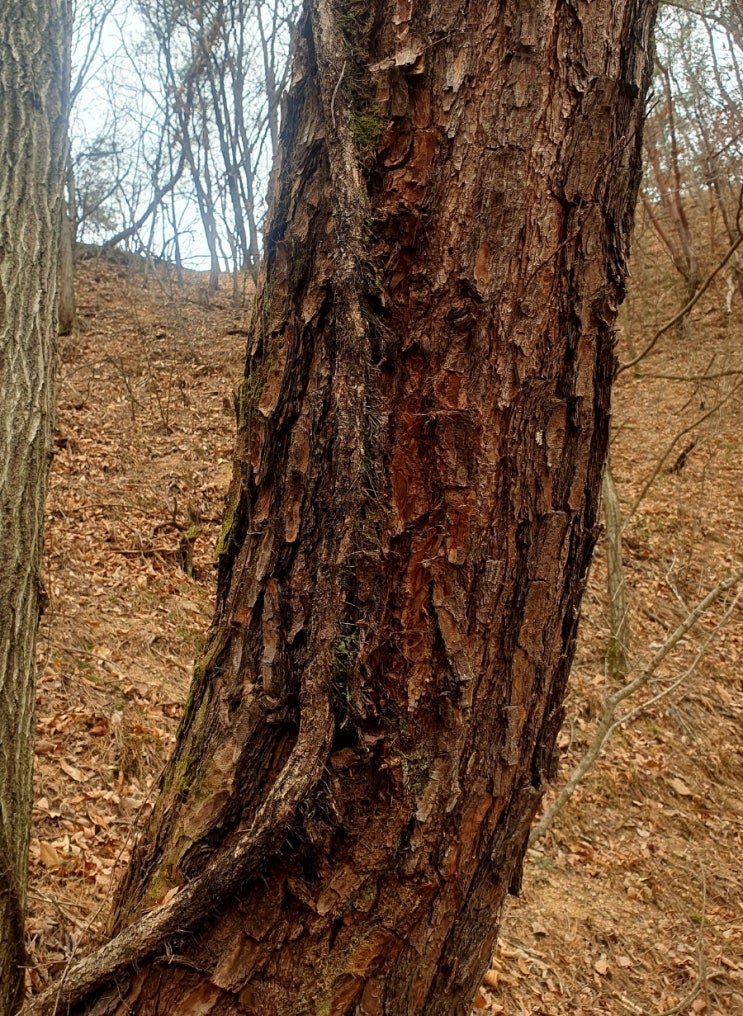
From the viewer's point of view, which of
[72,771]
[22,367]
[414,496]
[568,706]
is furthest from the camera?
[568,706]

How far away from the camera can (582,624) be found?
8367 mm

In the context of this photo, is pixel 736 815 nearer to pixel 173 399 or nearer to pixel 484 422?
pixel 484 422

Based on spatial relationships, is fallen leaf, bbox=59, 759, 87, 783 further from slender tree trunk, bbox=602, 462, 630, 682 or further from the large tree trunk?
slender tree trunk, bbox=602, 462, 630, 682

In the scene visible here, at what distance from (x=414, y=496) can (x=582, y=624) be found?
7.56 m

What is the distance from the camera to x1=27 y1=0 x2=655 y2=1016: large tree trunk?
124 centimetres

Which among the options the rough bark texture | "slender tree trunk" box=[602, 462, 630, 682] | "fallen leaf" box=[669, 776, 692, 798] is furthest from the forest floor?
the rough bark texture

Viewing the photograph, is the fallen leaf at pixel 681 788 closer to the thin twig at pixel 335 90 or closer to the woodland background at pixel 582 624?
the woodland background at pixel 582 624

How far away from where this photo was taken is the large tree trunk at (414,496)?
48.7 inches

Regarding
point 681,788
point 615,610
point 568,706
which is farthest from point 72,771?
point 615,610

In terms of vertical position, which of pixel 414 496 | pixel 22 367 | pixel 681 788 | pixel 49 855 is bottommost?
pixel 681 788

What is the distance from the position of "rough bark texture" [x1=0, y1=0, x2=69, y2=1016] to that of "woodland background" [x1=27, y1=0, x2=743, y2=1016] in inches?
14.1

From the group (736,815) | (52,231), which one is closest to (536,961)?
(736,815)

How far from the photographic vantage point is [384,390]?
4.27ft

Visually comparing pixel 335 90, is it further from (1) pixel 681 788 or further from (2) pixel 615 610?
(2) pixel 615 610
